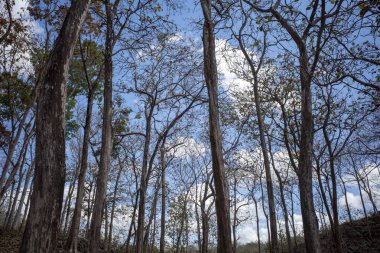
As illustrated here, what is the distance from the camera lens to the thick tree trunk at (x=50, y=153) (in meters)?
3.45

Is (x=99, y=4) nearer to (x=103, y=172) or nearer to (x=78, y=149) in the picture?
(x=103, y=172)

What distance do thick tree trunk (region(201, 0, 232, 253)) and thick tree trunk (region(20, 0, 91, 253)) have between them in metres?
2.47

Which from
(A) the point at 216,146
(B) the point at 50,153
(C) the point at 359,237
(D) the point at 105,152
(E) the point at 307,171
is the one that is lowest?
(C) the point at 359,237

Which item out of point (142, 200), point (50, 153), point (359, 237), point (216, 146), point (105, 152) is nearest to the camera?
point (50, 153)

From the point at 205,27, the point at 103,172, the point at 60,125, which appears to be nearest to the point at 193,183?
the point at 103,172

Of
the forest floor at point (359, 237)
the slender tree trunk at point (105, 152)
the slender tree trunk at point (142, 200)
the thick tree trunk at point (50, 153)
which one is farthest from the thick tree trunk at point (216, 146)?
the forest floor at point (359, 237)

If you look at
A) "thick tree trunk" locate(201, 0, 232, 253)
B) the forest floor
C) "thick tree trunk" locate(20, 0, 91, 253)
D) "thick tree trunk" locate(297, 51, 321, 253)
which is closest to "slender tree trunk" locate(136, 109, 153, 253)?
"thick tree trunk" locate(297, 51, 321, 253)

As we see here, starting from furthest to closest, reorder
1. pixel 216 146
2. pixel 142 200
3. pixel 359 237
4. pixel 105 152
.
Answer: pixel 359 237 < pixel 142 200 < pixel 105 152 < pixel 216 146

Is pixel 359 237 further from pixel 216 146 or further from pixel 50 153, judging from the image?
pixel 50 153

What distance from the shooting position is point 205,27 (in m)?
6.23

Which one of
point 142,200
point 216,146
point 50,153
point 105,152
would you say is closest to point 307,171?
point 216,146

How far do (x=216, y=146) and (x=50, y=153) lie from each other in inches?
106

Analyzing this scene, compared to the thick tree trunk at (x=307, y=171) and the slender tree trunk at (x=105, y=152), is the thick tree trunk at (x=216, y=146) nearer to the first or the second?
the thick tree trunk at (x=307, y=171)

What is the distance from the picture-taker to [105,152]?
7.48 meters
